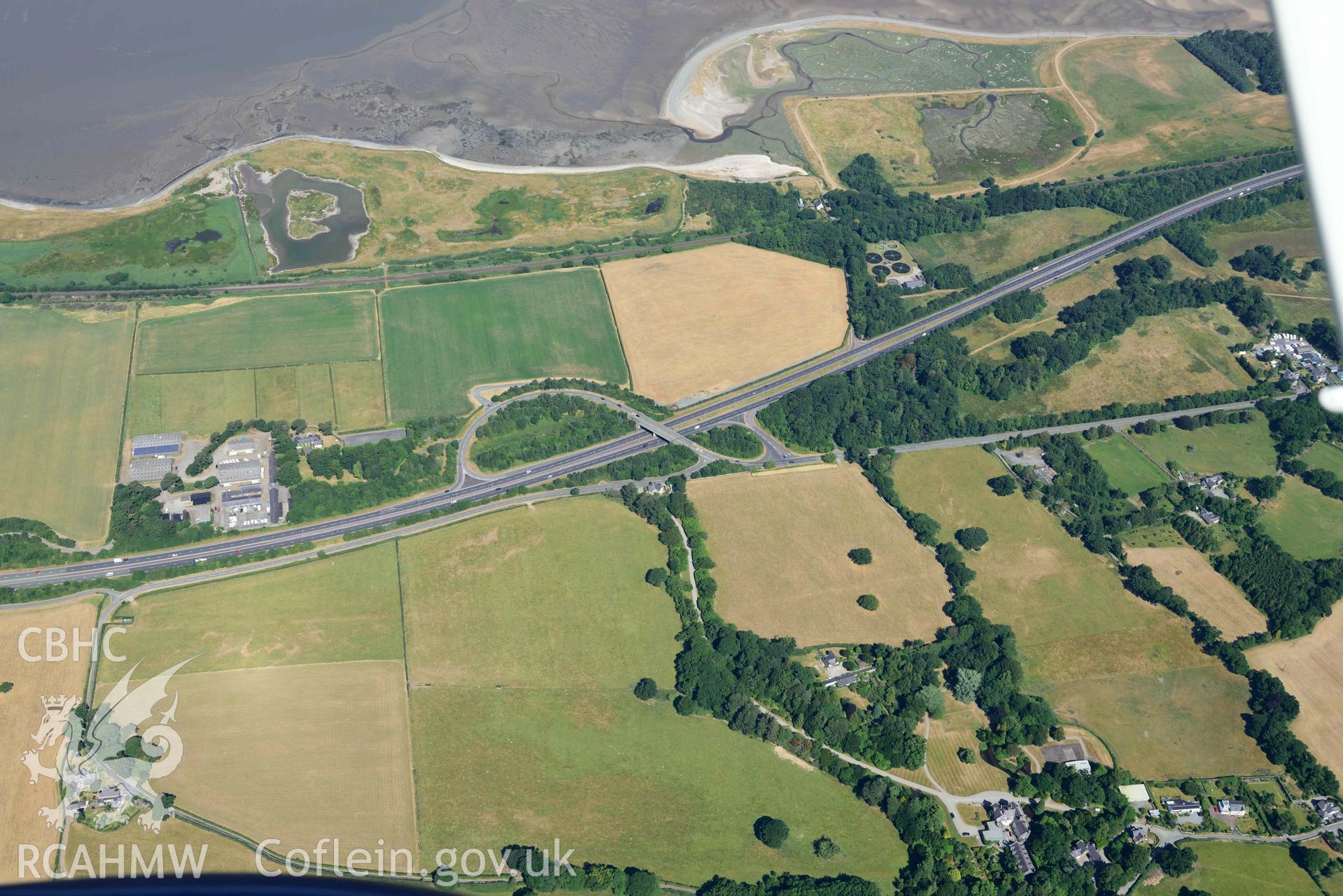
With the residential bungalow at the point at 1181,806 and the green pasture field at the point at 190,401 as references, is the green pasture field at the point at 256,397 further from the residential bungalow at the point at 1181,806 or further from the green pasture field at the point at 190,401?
the residential bungalow at the point at 1181,806

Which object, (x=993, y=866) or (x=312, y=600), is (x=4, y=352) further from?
(x=993, y=866)

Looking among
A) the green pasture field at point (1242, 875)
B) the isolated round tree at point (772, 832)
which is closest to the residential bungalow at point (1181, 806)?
the green pasture field at point (1242, 875)

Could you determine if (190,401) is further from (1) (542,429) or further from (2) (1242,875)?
(2) (1242,875)

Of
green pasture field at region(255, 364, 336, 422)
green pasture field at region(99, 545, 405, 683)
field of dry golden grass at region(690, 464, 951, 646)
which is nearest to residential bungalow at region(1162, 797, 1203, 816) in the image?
field of dry golden grass at region(690, 464, 951, 646)

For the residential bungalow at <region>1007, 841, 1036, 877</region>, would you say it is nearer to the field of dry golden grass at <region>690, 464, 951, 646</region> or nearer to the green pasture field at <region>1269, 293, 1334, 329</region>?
the field of dry golden grass at <region>690, 464, 951, 646</region>

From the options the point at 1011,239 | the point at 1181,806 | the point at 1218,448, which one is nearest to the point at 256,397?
the point at 1011,239
